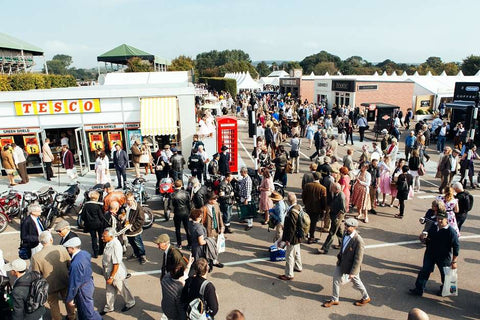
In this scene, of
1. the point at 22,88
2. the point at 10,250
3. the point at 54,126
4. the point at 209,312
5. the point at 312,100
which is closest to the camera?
Answer: the point at 209,312

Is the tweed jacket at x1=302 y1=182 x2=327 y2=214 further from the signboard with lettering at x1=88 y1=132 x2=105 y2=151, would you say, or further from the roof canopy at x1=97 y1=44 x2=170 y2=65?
the roof canopy at x1=97 y1=44 x2=170 y2=65

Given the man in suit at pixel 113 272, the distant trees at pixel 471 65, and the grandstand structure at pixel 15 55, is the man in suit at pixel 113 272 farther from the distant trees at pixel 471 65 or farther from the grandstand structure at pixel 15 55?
the distant trees at pixel 471 65

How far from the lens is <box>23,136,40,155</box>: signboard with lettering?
1361 centimetres

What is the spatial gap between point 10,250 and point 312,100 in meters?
33.4

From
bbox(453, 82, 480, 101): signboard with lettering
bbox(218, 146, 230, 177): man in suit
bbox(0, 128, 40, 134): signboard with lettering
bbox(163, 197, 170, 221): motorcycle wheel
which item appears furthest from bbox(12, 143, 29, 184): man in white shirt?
bbox(453, 82, 480, 101): signboard with lettering

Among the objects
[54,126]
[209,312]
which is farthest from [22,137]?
[209,312]

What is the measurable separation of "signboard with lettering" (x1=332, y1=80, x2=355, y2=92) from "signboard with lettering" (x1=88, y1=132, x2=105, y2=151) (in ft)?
67.8

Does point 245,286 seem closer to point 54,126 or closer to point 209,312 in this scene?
point 209,312

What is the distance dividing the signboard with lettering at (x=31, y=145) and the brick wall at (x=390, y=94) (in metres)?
23.2

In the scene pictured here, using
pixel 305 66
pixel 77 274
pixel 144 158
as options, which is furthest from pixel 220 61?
pixel 77 274

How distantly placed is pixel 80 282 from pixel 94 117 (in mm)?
10122

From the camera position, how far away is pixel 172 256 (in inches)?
191

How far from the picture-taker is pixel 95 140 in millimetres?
14125

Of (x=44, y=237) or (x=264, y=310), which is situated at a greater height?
(x=44, y=237)
